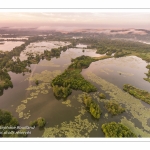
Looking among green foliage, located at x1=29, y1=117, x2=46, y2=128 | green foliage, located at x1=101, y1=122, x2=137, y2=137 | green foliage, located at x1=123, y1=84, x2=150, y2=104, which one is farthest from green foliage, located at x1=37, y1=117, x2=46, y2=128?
green foliage, located at x1=123, y1=84, x2=150, y2=104

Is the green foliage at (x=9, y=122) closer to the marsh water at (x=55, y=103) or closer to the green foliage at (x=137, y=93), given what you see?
the marsh water at (x=55, y=103)

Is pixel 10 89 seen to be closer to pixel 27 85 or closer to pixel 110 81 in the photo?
pixel 27 85

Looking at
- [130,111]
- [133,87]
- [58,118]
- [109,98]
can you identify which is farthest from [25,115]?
[133,87]

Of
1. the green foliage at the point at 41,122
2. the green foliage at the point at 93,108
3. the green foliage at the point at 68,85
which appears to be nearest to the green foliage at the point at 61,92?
the green foliage at the point at 68,85

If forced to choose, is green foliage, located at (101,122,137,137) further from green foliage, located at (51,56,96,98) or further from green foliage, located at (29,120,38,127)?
green foliage, located at (29,120,38,127)

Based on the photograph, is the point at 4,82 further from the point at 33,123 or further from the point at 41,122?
the point at 41,122
